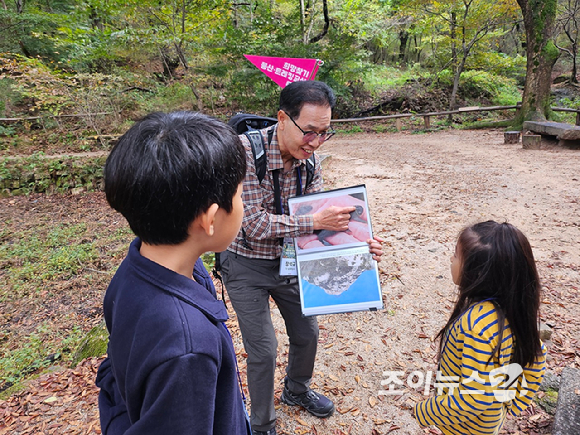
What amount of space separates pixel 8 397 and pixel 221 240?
3089 mm

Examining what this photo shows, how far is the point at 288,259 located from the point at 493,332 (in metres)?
0.94

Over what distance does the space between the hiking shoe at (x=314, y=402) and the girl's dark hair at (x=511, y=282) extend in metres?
1.29

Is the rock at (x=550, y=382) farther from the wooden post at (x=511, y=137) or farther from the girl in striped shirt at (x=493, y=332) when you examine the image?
the wooden post at (x=511, y=137)

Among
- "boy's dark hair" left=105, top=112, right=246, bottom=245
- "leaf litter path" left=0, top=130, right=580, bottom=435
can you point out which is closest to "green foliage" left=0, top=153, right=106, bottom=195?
"leaf litter path" left=0, top=130, right=580, bottom=435

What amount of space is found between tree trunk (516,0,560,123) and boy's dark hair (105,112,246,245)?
482 inches

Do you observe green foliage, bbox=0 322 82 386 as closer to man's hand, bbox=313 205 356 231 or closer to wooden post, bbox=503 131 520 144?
man's hand, bbox=313 205 356 231

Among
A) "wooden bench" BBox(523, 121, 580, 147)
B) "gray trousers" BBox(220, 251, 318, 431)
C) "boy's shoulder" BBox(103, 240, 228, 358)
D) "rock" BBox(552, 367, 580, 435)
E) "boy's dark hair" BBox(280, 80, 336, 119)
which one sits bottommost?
"rock" BBox(552, 367, 580, 435)

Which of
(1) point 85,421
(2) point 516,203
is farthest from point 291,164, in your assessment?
(2) point 516,203

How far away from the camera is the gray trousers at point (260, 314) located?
68.7 inches

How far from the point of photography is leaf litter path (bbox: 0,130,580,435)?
229cm

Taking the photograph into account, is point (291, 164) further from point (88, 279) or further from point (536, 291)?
point (88, 279)

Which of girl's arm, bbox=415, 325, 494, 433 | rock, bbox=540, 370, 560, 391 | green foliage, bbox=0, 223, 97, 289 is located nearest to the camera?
girl's arm, bbox=415, 325, 494, 433

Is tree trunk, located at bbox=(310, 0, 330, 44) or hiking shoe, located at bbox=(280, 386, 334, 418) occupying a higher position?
tree trunk, located at bbox=(310, 0, 330, 44)

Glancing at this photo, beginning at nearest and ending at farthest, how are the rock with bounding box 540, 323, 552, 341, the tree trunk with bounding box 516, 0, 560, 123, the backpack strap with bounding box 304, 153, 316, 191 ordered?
the backpack strap with bounding box 304, 153, 316, 191 → the rock with bounding box 540, 323, 552, 341 → the tree trunk with bounding box 516, 0, 560, 123
